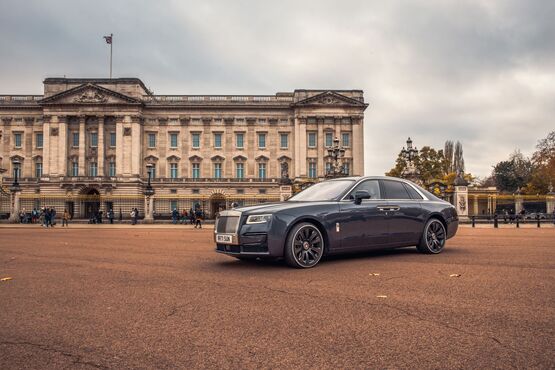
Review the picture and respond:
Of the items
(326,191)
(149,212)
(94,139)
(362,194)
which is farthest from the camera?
(94,139)

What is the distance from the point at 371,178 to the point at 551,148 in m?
57.8

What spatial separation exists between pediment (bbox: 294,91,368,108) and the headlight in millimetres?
54014

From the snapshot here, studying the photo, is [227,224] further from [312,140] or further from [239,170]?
[239,170]

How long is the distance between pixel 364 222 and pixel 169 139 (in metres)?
57.0

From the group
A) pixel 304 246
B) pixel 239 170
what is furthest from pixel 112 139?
pixel 304 246

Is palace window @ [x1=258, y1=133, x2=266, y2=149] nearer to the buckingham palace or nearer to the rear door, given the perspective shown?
the buckingham palace

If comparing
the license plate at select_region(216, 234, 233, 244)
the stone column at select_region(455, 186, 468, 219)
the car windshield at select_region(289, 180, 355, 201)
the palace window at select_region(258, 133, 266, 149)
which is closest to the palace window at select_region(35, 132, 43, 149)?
the palace window at select_region(258, 133, 266, 149)

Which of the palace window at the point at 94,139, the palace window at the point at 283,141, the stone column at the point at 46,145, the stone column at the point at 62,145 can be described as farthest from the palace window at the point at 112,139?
the palace window at the point at 283,141

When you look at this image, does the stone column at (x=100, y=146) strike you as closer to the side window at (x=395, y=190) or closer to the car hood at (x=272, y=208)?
the side window at (x=395, y=190)

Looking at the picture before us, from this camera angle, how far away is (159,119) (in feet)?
203

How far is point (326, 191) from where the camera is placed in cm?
844

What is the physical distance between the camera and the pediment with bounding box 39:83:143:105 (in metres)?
58.9

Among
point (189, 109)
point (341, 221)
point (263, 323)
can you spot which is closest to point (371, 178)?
point (341, 221)

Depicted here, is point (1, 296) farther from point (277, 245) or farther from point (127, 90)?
point (127, 90)
